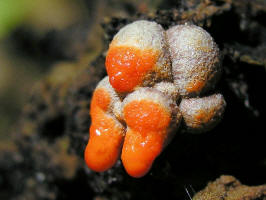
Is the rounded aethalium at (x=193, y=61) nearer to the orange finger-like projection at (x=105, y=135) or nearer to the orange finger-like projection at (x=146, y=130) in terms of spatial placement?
the orange finger-like projection at (x=146, y=130)

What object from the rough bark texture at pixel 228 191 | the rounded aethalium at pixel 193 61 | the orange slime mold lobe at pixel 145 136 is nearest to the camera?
the orange slime mold lobe at pixel 145 136

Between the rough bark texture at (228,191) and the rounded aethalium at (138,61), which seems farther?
the rough bark texture at (228,191)

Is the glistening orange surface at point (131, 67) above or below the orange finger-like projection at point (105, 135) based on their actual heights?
above

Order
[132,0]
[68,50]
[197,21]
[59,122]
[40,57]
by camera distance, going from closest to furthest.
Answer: [197,21] → [59,122] → [132,0] → [68,50] → [40,57]

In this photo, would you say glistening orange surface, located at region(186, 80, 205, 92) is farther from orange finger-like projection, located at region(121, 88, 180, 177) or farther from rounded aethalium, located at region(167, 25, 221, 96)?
orange finger-like projection, located at region(121, 88, 180, 177)

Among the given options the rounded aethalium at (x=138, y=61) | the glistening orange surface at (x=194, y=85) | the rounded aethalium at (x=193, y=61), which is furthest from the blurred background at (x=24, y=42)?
the glistening orange surface at (x=194, y=85)

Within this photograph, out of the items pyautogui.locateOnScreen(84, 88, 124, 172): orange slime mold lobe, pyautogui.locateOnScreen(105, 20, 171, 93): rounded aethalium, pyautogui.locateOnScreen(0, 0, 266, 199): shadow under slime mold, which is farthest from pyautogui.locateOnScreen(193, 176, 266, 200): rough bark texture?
pyautogui.locateOnScreen(105, 20, 171, 93): rounded aethalium

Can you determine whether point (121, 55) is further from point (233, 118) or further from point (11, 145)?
point (11, 145)

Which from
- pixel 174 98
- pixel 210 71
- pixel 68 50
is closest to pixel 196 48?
pixel 210 71

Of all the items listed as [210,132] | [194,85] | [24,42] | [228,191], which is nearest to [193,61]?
[194,85]
